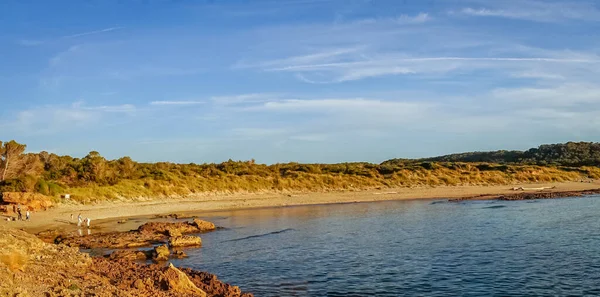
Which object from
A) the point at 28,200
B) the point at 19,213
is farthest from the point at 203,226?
the point at 28,200

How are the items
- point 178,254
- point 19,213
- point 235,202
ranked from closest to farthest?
point 178,254 < point 19,213 < point 235,202

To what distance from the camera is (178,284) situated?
14250mm

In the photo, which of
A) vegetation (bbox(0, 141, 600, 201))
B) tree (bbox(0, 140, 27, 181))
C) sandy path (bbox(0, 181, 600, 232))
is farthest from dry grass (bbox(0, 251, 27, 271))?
tree (bbox(0, 140, 27, 181))

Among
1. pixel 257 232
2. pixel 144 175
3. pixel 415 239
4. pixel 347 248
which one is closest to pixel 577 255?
pixel 415 239

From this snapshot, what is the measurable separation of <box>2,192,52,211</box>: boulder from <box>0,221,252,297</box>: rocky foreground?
24.1 metres

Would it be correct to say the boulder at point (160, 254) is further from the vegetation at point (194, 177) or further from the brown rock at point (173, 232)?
the vegetation at point (194, 177)

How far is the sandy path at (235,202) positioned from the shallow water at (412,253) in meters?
10.3

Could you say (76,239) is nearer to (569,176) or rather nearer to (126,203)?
(126,203)

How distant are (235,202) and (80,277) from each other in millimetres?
39419

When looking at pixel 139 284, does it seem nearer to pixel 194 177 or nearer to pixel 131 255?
pixel 131 255

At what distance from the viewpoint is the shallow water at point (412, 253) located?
16906mm

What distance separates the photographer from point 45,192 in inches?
1757

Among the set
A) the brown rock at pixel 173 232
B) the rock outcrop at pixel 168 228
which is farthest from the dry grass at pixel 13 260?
the rock outcrop at pixel 168 228

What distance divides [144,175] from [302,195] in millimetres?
20013
